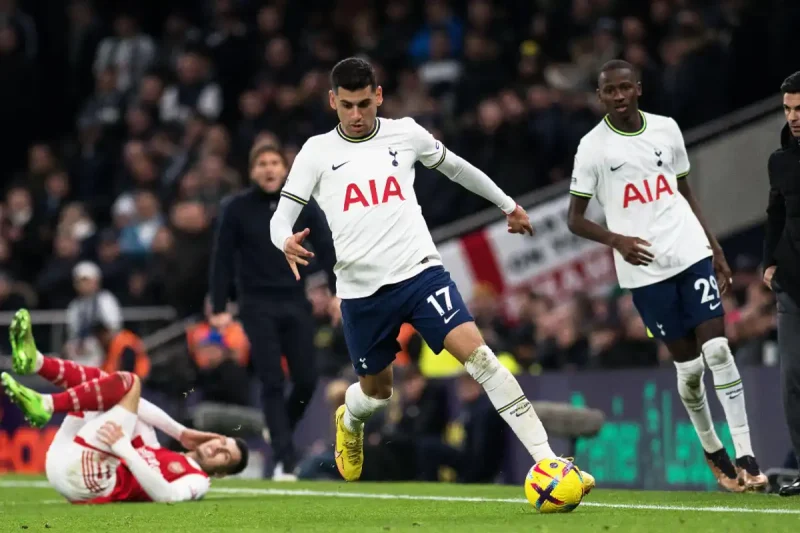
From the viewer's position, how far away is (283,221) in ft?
26.7

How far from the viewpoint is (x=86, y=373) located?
10148 mm

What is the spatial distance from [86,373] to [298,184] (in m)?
2.73

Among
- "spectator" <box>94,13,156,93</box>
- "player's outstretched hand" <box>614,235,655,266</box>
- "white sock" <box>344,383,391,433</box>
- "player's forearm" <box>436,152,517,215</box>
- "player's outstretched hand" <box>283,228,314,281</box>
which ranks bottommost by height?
"white sock" <box>344,383,391,433</box>

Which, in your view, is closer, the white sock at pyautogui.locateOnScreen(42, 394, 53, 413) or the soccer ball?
the soccer ball

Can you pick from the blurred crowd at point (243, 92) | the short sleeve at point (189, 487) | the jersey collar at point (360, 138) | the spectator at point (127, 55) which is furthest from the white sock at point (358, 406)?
the spectator at point (127, 55)

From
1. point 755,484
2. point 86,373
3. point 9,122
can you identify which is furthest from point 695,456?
point 9,122

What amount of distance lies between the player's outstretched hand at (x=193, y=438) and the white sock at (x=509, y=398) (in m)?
3.10

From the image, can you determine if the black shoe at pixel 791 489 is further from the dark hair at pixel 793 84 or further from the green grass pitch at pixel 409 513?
the dark hair at pixel 793 84

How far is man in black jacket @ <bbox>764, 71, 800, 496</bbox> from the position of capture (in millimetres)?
8547

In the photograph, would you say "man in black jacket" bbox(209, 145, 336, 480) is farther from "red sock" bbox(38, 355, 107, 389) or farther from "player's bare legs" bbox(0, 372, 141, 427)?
"player's bare legs" bbox(0, 372, 141, 427)

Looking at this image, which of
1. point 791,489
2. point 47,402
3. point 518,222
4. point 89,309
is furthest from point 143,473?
point 89,309

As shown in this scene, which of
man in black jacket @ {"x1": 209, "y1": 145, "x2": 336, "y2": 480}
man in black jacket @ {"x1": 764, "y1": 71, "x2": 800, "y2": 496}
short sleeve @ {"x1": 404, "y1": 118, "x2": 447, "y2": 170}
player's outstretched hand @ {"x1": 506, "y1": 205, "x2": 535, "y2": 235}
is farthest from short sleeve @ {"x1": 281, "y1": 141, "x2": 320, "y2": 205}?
man in black jacket @ {"x1": 209, "y1": 145, "x2": 336, "y2": 480}

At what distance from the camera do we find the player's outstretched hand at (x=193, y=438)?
10367mm

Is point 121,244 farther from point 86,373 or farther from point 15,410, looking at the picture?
point 86,373
